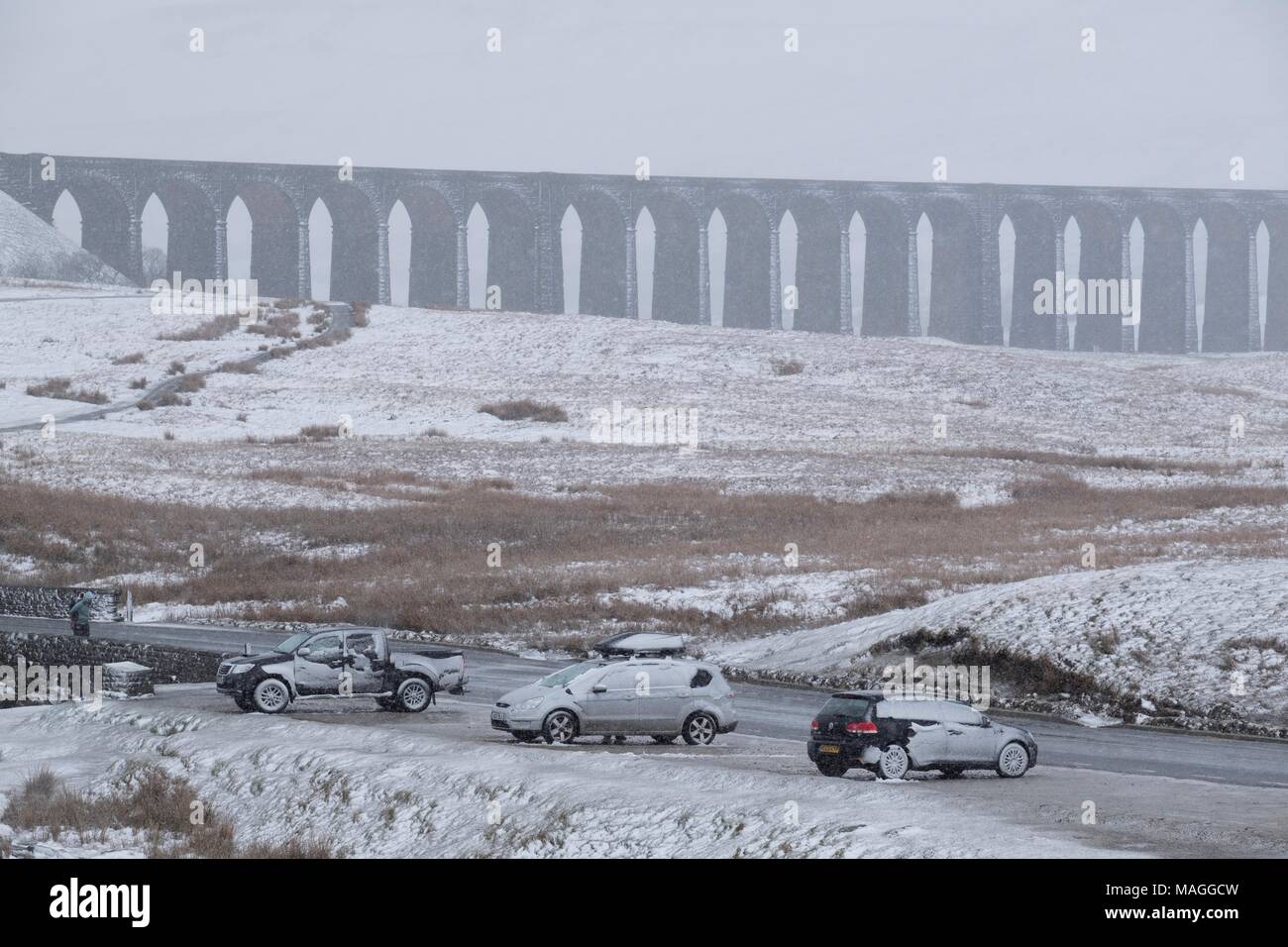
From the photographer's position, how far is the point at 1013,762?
64.8ft

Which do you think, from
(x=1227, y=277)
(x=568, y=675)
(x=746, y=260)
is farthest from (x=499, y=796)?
(x=1227, y=277)

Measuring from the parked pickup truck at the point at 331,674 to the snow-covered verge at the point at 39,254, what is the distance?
4658 inches

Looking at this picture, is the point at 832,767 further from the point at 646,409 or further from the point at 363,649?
the point at 646,409

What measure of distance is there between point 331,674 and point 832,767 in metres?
10.6

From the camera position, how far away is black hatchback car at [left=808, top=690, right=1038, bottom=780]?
18734mm

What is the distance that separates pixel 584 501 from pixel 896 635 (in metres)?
26.8

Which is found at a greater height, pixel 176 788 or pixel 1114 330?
pixel 1114 330

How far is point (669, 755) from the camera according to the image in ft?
68.1

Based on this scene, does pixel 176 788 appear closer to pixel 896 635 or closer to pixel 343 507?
pixel 896 635

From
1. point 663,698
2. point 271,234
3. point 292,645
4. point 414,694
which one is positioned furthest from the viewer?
point 271,234

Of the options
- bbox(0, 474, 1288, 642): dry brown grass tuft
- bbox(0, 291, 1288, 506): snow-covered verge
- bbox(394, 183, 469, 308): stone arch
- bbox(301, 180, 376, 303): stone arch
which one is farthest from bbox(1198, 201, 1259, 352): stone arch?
bbox(0, 474, 1288, 642): dry brown grass tuft

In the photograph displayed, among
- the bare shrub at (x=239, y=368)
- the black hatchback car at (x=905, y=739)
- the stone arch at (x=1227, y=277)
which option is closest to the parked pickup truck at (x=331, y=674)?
the black hatchback car at (x=905, y=739)
